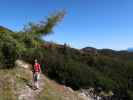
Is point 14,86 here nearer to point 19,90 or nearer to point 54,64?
point 19,90

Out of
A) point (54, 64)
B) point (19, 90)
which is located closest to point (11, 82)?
point (19, 90)

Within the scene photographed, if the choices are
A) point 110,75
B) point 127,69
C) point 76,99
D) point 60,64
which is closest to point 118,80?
point 110,75

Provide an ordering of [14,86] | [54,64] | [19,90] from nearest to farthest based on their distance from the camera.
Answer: [19,90] < [14,86] < [54,64]

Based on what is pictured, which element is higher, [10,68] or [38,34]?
[38,34]

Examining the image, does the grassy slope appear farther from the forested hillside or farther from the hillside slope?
the forested hillside

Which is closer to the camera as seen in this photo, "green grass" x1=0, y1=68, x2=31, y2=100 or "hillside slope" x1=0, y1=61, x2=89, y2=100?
"green grass" x1=0, y1=68, x2=31, y2=100

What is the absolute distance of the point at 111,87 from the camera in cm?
2664

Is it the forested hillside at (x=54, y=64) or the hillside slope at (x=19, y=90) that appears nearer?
the hillside slope at (x=19, y=90)

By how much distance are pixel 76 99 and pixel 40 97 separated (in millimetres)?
4619

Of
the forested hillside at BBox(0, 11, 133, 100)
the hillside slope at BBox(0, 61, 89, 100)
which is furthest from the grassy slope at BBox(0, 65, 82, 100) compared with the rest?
the forested hillside at BBox(0, 11, 133, 100)

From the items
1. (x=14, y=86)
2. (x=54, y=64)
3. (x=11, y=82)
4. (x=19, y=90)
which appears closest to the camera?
(x=19, y=90)

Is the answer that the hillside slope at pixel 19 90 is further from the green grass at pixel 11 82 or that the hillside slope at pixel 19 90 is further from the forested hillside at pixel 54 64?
the forested hillside at pixel 54 64

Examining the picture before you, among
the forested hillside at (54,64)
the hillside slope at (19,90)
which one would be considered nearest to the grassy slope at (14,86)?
the hillside slope at (19,90)

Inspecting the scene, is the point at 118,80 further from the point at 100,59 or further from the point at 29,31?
the point at 29,31
